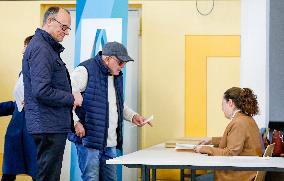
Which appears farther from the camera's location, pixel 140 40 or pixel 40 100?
pixel 140 40

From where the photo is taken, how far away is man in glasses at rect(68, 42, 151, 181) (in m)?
3.46

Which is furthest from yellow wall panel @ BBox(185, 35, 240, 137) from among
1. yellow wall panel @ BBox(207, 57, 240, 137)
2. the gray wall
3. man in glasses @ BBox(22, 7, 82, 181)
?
man in glasses @ BBox(22, 7, 82, 181)

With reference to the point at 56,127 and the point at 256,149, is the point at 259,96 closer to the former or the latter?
the point at 256,149

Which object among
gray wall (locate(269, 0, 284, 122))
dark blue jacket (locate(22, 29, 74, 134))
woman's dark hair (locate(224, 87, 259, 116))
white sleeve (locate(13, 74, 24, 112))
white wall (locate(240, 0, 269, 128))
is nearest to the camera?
dark blue jacket (locate(22, 29, 74, 134))

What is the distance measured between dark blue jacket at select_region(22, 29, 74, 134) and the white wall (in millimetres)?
2043

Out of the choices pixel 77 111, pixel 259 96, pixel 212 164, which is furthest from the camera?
pixel 259 96

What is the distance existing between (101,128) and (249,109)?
1009 millimetres

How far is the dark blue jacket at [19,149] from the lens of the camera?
3881mm

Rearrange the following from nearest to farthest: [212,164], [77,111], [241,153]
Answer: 1. [212,164]
2. [241,153]
3. [77,111]

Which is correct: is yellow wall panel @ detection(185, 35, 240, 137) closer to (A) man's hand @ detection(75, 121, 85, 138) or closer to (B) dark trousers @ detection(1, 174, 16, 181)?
(B) dark trousers @ detection(1, 174, 16, 181)

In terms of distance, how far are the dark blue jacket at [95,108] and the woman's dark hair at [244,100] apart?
856mm

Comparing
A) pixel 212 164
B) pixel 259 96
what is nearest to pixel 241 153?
pixel 212 164

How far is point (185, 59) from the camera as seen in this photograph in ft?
18.8

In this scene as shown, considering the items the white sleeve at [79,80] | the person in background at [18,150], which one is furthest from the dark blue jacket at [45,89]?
the person in background at [18,150]
